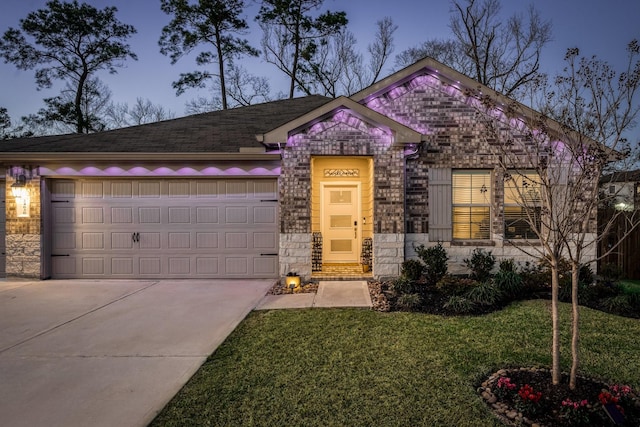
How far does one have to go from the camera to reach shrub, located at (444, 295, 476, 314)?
6.03 m

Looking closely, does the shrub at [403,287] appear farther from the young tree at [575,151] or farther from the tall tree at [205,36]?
the tall tree at [205,36]

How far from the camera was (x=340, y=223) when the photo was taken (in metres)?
10.4

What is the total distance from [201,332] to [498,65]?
18527 mm

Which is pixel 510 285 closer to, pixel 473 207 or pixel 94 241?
pixel 473 207

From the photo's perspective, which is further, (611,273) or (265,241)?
(265,241)

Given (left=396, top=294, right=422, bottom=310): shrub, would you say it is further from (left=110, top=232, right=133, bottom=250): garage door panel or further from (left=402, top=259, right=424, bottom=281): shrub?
(left=110, top=232, right=133, bottom=250): garage door panel

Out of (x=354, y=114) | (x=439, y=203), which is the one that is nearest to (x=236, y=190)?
(x=354, y=114)

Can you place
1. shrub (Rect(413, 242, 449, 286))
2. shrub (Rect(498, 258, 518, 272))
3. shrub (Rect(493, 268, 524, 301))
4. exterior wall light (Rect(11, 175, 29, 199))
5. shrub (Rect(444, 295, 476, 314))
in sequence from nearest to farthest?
Answer: shrub (Rect(444, 295, 476, 314)) < shrub (Rect(493, 268, 524, 301)) < shrub (Rect(413, 242, 449, 286)) < shrub (Rect(498, 258, 518, 272)) < exterior wall light (Rect(11, 175, 29, 199))

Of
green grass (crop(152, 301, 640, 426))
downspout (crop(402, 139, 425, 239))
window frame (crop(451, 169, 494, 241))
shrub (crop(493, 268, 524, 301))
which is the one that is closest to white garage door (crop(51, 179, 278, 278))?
downspout (crop(402, 139, 425, 239))

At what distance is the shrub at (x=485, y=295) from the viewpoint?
631cm

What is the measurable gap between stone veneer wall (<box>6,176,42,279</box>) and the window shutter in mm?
8767

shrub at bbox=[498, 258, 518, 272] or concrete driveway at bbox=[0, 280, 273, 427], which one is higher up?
shrub at bbox=[498, 258, 518, 272]

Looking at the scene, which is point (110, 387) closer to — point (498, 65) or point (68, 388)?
point (68, 388)

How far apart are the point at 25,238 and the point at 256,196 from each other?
17.2 ft
